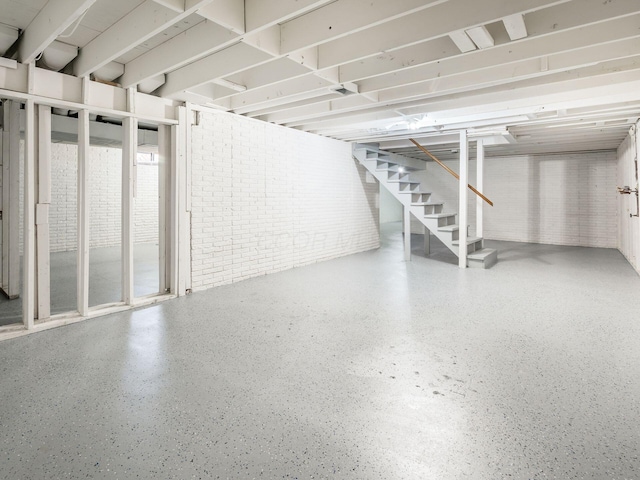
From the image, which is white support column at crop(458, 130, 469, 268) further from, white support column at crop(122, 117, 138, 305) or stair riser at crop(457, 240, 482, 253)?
white support column at crop(122, 117, 138, 305)

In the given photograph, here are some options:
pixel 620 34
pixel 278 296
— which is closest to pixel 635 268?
pixel 620 34

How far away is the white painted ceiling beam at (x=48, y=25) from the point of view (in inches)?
93.3

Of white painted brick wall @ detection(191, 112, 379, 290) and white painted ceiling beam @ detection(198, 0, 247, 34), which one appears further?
white painted brick wall @ detection(191, 112, 379, 290)

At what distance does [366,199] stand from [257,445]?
7.04 metres

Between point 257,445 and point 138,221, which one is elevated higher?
point 138,221

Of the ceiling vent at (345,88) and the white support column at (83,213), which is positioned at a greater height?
the ceiling vent at (345,88)

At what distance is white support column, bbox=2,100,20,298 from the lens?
4023 millimetres

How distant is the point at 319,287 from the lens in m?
5.03

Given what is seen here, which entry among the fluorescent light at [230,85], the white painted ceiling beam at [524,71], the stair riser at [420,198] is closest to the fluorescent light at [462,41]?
the white painted ceiling beam at [524,71]

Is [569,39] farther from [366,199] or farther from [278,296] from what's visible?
[366,199]

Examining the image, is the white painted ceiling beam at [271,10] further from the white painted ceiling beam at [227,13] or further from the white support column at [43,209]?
the white support column at [43,209]

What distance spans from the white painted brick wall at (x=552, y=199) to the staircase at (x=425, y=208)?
3.54m

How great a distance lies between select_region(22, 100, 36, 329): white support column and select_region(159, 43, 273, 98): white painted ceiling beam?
1.35 metres

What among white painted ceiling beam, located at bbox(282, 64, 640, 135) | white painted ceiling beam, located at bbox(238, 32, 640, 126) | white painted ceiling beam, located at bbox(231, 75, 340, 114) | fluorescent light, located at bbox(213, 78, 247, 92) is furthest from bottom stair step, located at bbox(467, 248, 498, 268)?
fluorescent light, located at bbox(213, 78, 247, 92)
